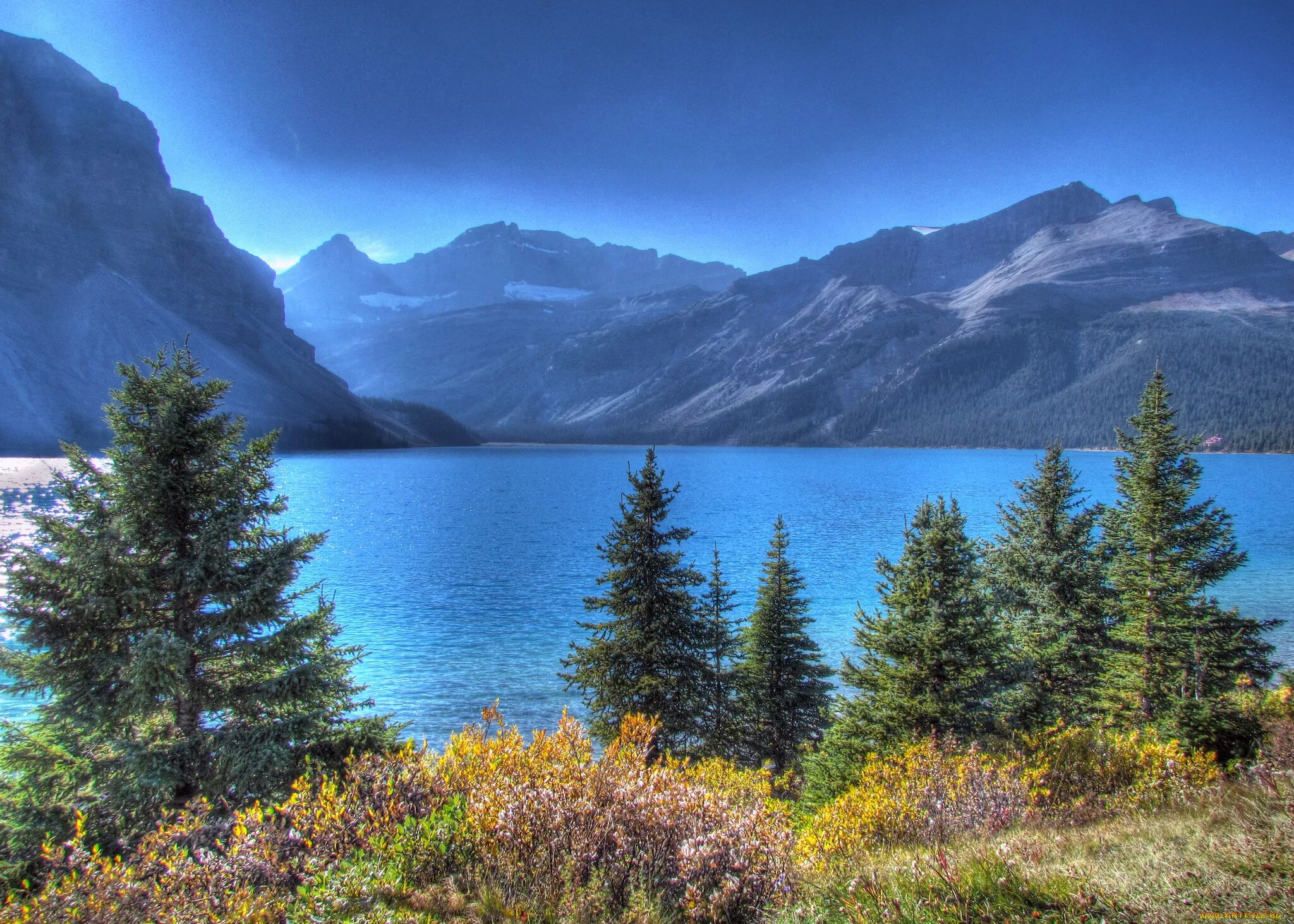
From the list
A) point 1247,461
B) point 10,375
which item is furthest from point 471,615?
point 1247,461

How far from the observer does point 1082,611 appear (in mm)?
22672

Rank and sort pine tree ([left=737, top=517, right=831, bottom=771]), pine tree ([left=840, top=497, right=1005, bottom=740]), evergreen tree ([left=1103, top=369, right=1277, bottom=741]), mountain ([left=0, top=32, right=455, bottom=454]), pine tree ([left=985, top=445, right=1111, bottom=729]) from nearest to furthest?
pine tree ([left=840, top=497, right=1005, bottom=740]) → evergreen tree ([left=1103, top=369, right=1277, bottom=741]) → pine tree ([left=985, top=445, right=1111, bottom=729]) → pine tree ([left=737, top=517, right=831, bottom=771]) → mountain ([left=0, top=32, right=455, bottom=454])

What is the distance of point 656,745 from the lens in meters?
18.8

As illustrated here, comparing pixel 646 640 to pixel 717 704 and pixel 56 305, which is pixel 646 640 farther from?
pixel 56 305

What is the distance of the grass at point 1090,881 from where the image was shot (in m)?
5.01

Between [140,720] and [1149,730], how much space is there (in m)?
23.0

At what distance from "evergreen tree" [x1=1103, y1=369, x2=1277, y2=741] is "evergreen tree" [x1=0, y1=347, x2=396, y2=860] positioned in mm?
21519

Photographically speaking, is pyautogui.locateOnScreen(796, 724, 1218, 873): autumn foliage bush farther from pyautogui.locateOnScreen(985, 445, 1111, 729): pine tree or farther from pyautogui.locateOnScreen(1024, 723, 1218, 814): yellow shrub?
pyautogui.locateOnScreen(985, 445, 1111, 729): pine tree

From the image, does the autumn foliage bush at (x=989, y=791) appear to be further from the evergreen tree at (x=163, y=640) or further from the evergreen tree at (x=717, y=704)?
the evergreen tree at (x=163, y=640)

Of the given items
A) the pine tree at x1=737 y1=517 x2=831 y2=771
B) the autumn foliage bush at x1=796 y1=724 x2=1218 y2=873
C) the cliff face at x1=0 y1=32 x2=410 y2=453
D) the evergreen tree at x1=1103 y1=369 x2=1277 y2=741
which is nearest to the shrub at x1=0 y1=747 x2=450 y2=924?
the autumn foliage bush at x1=796 y1=724 x2=1218 y2=873

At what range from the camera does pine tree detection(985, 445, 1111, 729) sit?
21062mm

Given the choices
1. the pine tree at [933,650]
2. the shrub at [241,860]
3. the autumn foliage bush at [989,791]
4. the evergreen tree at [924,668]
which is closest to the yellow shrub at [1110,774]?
the autumn foliage bush at [989,791]

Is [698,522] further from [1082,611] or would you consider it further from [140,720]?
[140,720]

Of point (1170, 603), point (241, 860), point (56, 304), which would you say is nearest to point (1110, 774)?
point (1170, 603)
